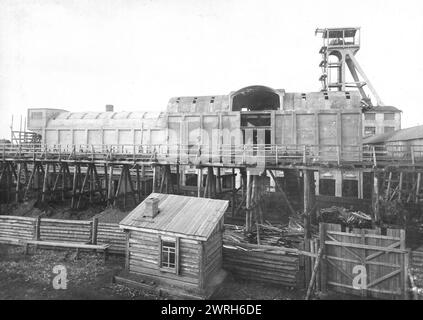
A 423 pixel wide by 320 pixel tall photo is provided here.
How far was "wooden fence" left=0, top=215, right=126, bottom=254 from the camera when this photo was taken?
45.4ft

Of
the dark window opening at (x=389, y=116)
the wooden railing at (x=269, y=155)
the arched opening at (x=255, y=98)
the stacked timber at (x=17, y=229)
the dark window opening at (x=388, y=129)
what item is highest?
the dark window opening at (x=389, y=116)

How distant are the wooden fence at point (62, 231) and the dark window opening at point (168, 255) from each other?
11.7ft

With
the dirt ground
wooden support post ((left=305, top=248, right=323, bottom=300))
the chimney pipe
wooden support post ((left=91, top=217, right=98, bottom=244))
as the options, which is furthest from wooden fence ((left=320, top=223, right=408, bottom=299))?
wooden support post ((left=91, top=217, right=98, bottom=244))

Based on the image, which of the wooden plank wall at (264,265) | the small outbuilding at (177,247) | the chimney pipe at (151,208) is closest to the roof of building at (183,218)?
the small outbuilding at (177,247)

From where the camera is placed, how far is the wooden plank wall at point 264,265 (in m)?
11.0

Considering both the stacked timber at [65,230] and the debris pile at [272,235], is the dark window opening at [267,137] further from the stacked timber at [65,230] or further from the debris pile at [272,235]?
the stacked timber at [65,230]

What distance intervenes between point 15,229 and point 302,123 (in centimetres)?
2013

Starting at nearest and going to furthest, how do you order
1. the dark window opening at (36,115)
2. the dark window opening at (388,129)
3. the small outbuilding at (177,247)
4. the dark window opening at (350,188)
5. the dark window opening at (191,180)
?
the small outbuilding at (177,247) → the dark window opening at (350,188) → the dark window opening at (191,180) → the dark window opening at (36,115) → the dark window opening at (388,129)

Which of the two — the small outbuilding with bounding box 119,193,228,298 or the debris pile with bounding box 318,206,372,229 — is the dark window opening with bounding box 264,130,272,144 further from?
the small outbuilding with bounding box 119,193,228,298

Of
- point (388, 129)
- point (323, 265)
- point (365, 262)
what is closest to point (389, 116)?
point (388, 129)

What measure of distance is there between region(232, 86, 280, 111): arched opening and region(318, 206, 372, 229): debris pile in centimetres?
1019

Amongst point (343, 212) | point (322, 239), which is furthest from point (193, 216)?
point (343, 212)
